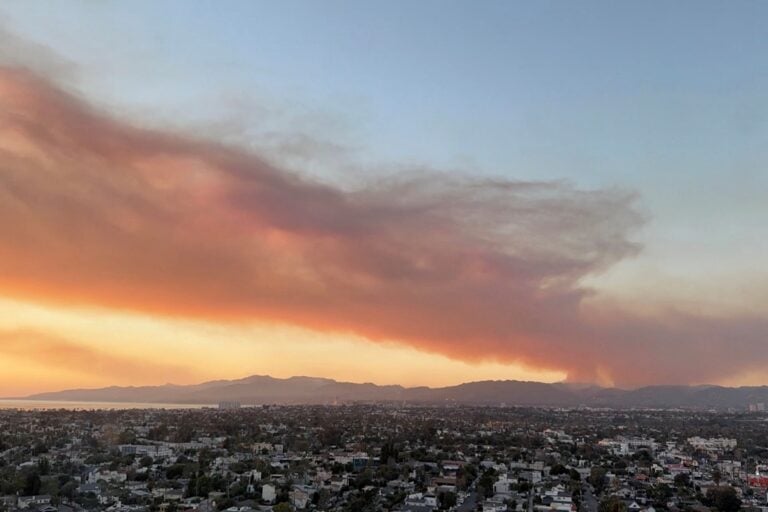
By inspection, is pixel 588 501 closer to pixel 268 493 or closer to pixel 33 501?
pixel 268 493

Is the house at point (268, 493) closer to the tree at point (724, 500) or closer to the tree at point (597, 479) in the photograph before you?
the tree at point (597, 479)

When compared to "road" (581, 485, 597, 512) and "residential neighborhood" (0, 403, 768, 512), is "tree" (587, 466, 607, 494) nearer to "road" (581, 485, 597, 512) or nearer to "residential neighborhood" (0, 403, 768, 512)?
"residential neighborhood" (0, 403, 768, 512)

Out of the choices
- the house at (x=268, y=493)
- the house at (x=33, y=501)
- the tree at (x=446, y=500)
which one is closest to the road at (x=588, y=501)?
the tree at (x=446, y=500)

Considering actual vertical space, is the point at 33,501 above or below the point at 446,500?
above

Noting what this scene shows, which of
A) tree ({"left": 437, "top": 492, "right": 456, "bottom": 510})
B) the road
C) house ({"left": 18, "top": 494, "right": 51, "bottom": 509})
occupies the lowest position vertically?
the road

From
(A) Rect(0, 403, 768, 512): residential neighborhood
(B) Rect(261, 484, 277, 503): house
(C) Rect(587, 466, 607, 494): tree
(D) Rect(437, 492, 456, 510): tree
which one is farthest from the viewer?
(C) Rect(587, 466, 607, 494): tree

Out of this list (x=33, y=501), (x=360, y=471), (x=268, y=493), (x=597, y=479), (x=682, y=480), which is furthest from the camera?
(x=682, y=480)

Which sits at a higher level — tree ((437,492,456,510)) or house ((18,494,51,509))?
house ((18,494,51,509))

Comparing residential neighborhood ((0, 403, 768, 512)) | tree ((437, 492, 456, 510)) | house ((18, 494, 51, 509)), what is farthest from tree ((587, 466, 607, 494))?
house ((18, 494, 51, 509))

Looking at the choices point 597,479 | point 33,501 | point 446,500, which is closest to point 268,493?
point 446,500
